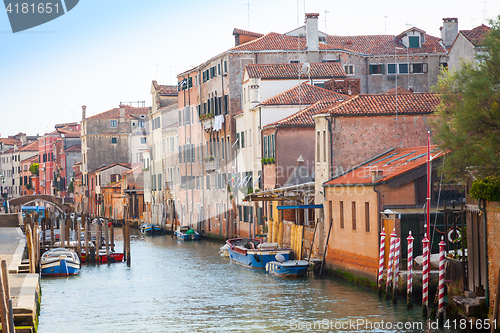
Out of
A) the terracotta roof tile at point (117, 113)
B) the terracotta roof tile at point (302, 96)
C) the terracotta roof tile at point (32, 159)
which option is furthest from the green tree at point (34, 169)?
the terracotta roof tile at point (302, 96)

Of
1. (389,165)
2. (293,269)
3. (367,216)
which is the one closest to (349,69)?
(293,269)

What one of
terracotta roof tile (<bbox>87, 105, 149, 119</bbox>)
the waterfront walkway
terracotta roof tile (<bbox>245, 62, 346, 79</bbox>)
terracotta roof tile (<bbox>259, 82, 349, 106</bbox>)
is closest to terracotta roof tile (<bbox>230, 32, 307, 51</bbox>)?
terracotta roof tile (<bbox>245, 62, 346, 79</bbox>)

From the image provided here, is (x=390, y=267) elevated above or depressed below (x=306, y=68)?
below

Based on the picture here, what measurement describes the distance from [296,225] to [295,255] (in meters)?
1.12

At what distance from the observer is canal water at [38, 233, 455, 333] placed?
1727 cm

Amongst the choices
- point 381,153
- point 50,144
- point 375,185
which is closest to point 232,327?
point 375,185

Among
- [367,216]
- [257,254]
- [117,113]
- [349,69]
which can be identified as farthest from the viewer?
[117,113]

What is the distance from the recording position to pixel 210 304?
20.7 meters

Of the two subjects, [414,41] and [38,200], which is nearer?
[414,41]

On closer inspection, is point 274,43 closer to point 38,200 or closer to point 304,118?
point 304,118

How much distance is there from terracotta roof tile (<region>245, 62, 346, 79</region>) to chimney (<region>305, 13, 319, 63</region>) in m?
3.49

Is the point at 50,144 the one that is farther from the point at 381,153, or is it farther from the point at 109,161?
the point at 381,153

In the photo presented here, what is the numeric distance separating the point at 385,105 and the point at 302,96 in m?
8.08

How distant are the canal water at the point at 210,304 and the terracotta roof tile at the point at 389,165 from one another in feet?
9.92
